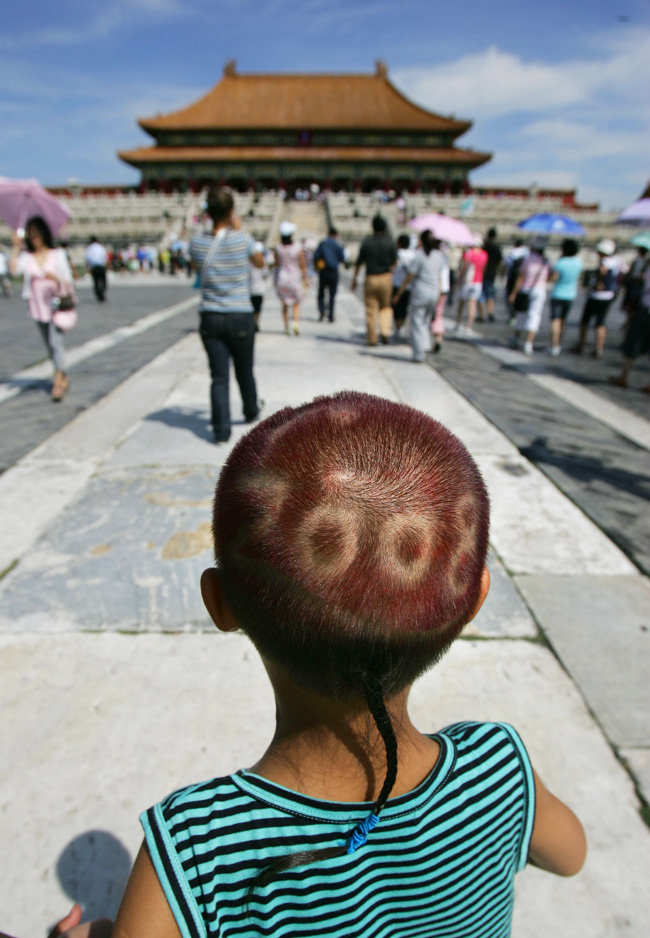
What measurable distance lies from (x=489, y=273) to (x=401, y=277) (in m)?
3.96

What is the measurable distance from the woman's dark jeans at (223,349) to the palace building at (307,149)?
1780 inches

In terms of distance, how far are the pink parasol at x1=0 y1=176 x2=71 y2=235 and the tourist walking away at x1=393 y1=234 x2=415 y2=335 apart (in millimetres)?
4147

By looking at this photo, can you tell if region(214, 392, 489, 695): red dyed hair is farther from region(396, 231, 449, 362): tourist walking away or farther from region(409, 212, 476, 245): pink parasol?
region(409, 212, 476, 245): pink parasol

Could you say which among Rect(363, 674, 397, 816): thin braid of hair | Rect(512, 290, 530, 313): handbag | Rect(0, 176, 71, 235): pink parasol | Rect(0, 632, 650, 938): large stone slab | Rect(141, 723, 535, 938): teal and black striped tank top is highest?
Rect(0, 176, 71, 235): pink parasol

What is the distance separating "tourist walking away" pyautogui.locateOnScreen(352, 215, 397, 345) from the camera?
6.96 m

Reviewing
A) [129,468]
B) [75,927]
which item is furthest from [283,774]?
[129,468]

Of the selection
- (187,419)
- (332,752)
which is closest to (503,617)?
(332,752)

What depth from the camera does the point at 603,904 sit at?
136 centimetres

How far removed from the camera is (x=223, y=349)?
399 centimetres

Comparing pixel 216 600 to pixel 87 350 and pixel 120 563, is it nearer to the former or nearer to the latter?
pixel 120 563

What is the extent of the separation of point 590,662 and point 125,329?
8.64 metres

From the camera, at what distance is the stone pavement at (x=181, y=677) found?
56.9 inches

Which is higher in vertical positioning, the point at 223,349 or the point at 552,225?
the point at 552,225

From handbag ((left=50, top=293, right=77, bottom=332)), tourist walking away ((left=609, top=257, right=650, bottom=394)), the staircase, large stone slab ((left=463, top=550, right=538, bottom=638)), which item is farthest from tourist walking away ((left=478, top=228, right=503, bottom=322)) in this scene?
the staircase
